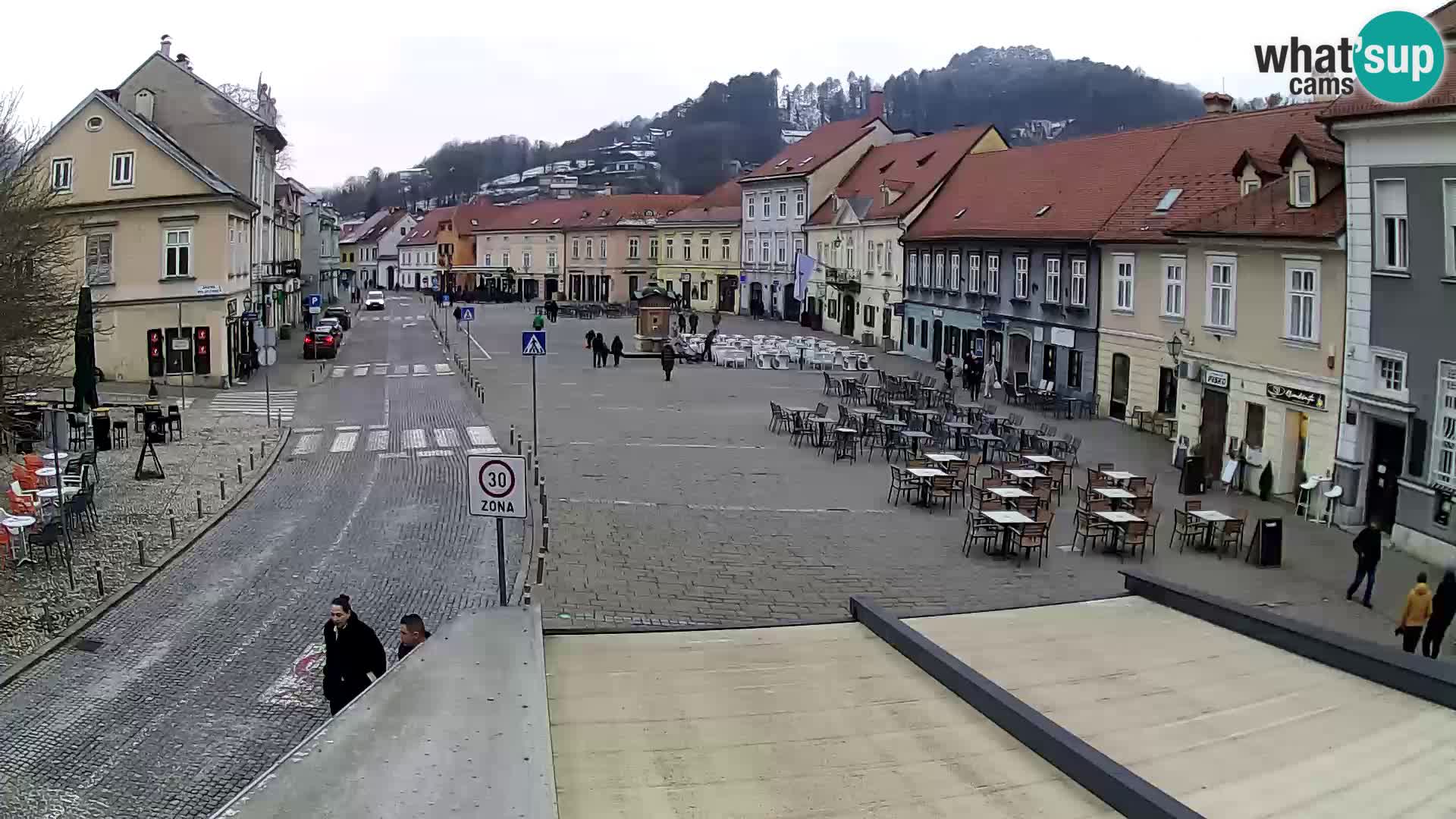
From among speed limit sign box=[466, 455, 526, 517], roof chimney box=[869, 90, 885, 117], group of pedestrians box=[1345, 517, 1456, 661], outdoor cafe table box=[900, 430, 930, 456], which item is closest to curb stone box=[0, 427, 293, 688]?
speed limit sign box=[466, 455, 526, 517]

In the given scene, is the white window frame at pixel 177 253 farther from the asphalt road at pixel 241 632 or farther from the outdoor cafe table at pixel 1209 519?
the outdoor cafe table at pixel 1209 519

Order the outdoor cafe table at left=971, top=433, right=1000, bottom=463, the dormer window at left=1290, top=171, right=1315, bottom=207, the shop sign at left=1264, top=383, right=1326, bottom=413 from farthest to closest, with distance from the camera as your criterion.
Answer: the outdoor cafe table at left=971, top=433, right=1000, bottom=463, the dormer window at left=1290, top=171, right=1315, bottom=207, the shop sign at left=1264, top=383, right=1326, bottom=413

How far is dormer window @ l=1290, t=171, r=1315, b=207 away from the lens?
78.7 feet

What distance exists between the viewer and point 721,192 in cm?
9344

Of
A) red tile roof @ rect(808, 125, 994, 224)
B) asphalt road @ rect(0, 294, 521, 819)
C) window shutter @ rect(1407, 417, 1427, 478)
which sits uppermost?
red tile roof @ rect(808, 125, 994, 224)

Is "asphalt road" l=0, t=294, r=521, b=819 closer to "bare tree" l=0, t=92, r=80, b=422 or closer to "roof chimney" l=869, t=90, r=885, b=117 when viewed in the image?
"bare tree" l=0, t=92, r=80, b=422

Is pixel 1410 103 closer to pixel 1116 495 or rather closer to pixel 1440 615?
pixel 1116 495

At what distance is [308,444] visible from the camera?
2959 centimetres

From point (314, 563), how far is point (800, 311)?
58236 millimetres

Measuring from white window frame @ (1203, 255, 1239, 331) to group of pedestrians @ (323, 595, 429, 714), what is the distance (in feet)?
69.7

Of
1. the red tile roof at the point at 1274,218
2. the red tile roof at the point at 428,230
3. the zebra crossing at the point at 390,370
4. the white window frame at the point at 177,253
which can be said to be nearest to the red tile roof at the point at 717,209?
the red tile roof at the point at 428,230

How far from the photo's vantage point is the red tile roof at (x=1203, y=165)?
3142 cm

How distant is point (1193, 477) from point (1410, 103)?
7.98 m

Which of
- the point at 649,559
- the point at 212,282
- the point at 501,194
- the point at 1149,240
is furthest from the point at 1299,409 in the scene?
the point at 501,194
